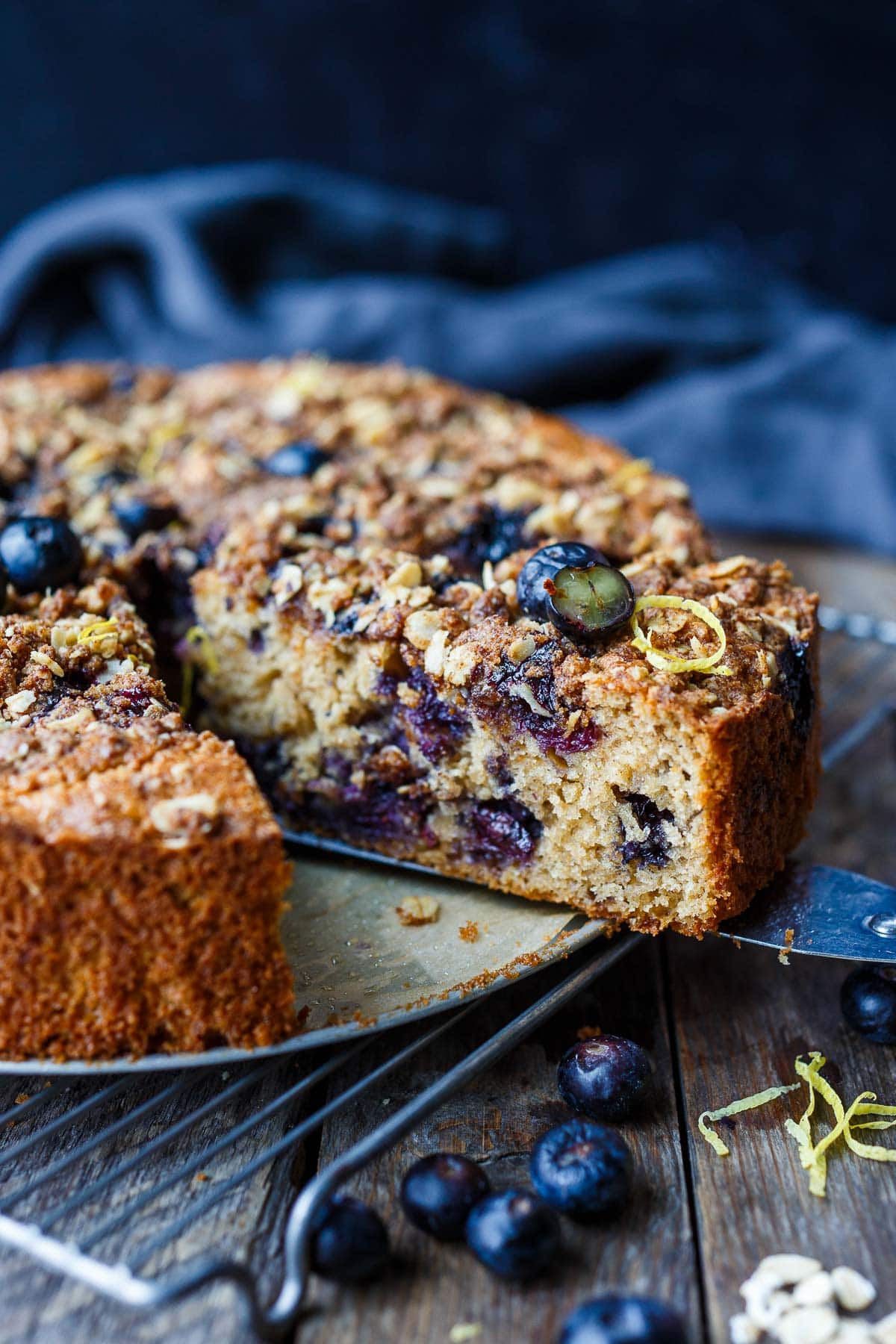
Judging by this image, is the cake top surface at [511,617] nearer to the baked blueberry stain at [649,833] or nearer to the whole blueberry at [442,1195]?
the baked blueberry stain at [649,833]

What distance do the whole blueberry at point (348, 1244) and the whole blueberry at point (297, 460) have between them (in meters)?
1.96

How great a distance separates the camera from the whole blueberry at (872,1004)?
2500 millimetres

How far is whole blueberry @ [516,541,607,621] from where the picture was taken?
2.62 metres

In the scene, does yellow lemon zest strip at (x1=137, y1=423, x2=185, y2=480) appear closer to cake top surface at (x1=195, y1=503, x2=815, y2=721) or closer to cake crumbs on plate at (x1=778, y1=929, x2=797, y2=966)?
cake top surface at (x1=195, y1=503, x2=815, y2=721)

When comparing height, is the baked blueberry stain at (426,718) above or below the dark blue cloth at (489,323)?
below

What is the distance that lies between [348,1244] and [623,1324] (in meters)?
0.41

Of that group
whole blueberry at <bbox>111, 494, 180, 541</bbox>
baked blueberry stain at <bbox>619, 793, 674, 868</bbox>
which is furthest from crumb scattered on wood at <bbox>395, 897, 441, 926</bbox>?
whole blueberry at <bbox>111, 494, 180, 541</bbox>

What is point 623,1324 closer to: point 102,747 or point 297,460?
point 102,747

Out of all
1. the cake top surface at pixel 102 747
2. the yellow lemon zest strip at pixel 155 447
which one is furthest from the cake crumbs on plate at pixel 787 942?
the yellow lemon zest strip at pixel 155 447

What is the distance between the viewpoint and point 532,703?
8.43 ft

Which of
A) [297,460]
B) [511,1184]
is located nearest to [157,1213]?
[511,1184]

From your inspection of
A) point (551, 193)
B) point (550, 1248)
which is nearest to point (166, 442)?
point (550, 1248)

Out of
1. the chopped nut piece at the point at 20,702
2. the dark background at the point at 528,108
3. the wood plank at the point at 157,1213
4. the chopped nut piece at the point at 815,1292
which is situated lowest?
the wood plank at the point at 157,1213

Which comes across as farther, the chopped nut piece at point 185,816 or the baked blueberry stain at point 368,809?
the baked blueberry stain at point 368,809
